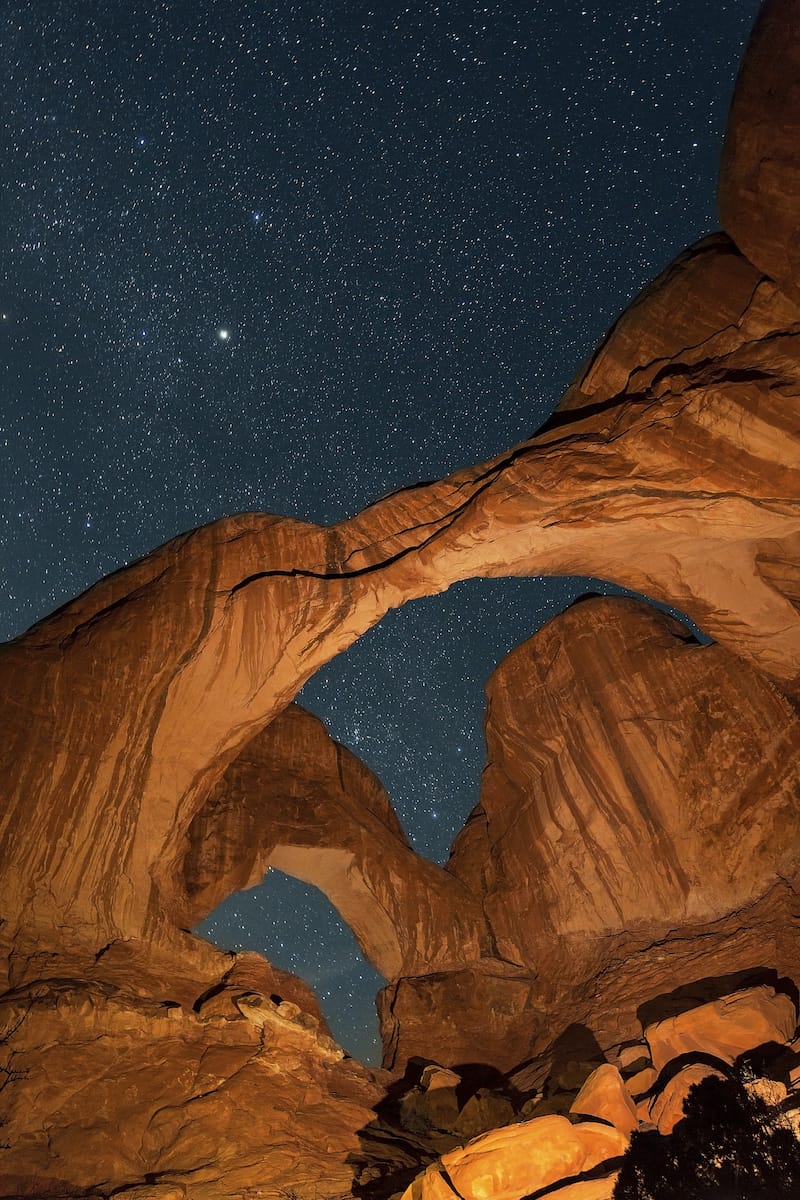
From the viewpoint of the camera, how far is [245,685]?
13688mm

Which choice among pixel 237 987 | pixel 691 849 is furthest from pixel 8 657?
pixel 691 849

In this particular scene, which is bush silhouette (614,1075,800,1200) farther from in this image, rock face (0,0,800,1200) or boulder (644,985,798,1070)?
boulder (644,985,798,1070)

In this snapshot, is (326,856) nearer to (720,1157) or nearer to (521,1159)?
(521,1159)

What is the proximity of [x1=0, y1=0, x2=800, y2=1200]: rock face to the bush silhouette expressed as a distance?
1323 mm

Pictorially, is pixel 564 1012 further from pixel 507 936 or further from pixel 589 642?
pixel 589 642

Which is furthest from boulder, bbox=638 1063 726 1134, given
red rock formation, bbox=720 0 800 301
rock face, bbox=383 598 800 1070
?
red rock formation, bbox=720 0 800 301

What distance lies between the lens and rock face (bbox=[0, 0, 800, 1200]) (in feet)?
31.9

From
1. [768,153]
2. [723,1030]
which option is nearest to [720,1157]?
[723,1030]

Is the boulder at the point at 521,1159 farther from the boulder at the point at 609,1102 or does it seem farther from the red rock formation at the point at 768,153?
the red rock formation at the point at 768,153

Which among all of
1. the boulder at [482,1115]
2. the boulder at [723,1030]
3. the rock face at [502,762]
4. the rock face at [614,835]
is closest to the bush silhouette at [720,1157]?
the rock face at [502,762]

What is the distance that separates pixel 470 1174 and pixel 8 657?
9.97 meters

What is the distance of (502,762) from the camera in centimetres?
2031

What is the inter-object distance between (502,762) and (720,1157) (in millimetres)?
14279

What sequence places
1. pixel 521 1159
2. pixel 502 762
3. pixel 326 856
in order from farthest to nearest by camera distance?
pixel 502 762 < pixel 326 856 < pixel 521 1159
